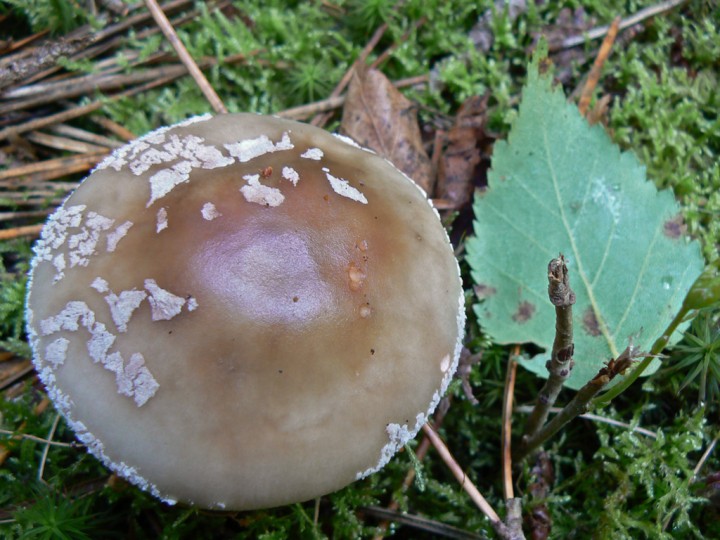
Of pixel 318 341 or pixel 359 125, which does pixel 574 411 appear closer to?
pixel 318 341

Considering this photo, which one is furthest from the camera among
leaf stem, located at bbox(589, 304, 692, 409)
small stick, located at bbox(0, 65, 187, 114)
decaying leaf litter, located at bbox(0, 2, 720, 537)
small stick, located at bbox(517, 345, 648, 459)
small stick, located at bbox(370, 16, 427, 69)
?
small stick, located at bbox(370, 16, 427, 69)

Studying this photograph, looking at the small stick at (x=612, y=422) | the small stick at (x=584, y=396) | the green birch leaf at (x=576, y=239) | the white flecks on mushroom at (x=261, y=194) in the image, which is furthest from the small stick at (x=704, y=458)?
the white flecks on mushroom at (x=261, y=194)

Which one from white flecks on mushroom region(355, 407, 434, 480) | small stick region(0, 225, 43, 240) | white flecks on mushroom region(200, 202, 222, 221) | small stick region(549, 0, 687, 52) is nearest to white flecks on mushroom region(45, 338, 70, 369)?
white flecks on mushroom region(200, 202, 222, 221)

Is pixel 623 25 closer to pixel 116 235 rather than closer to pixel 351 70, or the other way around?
pixel 351 70

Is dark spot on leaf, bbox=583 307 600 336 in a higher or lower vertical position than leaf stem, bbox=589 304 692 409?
lower

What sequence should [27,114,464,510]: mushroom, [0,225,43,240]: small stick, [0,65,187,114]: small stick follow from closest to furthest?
[27,114,464,510]: mushroom < [0,225,43,240]: small stick < [0,65,187,114]: small stick

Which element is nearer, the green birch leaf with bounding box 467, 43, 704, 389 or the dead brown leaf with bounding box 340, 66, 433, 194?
the green birch leaf with bounding box 467, 43, 704, 389

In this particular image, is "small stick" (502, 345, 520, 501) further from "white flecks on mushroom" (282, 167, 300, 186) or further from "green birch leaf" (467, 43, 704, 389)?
"white flecks on mushroom" (282, 167, 300, 186)

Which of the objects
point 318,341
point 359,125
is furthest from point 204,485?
point 359,125
